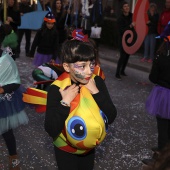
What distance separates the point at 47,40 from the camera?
6.14 m

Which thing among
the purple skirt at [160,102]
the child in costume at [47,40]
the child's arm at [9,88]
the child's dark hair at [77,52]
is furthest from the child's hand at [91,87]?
the child in costume at [47,40]

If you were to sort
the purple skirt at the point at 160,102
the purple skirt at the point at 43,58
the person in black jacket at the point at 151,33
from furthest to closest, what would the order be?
the person in black jacket at the point at 151,33, the purple skirt at the point at 43,58, the purple skirt at the point at 160,102

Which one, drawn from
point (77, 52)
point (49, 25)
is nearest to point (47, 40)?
point (49, 25)

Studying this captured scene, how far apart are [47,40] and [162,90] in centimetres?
321

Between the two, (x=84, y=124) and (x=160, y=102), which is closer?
(x=84, y=124)

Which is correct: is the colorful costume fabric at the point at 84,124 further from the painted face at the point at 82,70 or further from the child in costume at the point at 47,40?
the child in costume at the point at 47,40

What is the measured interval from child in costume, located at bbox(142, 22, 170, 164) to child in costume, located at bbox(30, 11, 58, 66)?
9.25ft

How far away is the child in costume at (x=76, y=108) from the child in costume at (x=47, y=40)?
3754 mm

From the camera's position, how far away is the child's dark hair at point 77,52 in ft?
7.15

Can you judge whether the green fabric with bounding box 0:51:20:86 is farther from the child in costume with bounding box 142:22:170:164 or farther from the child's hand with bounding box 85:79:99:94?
the child in costume with bounding box 142:22:170:164

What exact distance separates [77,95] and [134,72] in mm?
6539

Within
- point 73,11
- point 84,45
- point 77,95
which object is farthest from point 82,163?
point 73,11

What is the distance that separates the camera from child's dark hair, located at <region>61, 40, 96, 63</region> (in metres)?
2.18

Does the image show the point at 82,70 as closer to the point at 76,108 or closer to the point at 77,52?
the point at 77,52
